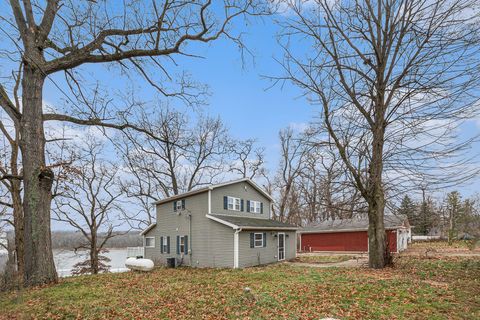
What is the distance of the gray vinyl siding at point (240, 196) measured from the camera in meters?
19.6

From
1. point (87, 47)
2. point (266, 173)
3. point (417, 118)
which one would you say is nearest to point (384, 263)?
point (417, 118)

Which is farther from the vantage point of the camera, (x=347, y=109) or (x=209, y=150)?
(x=209, y=150)

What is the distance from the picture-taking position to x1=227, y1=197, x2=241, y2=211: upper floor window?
20567 mm

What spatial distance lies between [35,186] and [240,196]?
13.9 meters

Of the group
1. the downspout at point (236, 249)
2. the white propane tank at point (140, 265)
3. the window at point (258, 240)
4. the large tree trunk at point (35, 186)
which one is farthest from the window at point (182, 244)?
the large tree trunk at point (35, 186)

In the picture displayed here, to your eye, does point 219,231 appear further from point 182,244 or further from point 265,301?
point 265,301

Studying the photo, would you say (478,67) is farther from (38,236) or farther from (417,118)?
(38,236)

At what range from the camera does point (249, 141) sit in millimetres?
31984

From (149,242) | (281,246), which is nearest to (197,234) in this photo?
(149,242)

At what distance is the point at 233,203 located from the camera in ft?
68.5

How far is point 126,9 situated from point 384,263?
13.0m

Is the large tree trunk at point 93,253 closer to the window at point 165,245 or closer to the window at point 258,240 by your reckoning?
the window at point 165,245

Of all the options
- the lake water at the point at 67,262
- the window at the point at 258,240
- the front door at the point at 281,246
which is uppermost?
the window at the point at 258,240

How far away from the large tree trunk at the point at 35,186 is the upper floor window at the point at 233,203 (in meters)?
12.1
